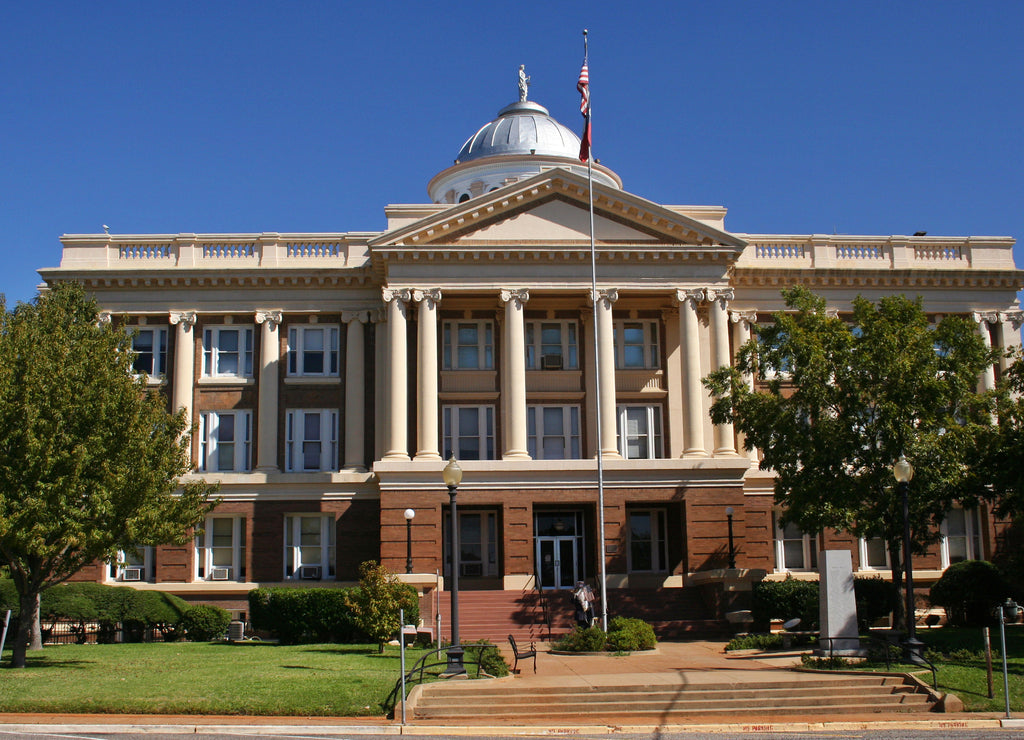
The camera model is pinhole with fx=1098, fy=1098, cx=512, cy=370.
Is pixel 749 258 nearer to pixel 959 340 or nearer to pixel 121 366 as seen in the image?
pixel 959 340

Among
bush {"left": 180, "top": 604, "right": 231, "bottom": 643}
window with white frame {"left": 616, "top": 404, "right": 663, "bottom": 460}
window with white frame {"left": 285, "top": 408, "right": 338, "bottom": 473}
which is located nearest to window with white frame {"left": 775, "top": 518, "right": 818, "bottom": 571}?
window with white frame {"left": 616, "top": 404, "right": 663, "bottom": 460}

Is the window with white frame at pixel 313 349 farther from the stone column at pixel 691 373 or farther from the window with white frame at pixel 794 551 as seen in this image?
the window with white frame at pixel 794 551

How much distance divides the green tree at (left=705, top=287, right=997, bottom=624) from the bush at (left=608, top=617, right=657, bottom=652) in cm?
576

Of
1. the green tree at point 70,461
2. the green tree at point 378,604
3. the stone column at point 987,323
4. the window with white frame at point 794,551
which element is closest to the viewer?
the green tree at point 70,461

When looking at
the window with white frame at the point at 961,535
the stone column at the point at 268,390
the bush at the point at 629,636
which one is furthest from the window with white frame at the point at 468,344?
the window with white frame at the point at 961,535

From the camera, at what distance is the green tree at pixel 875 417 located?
29.3 metres

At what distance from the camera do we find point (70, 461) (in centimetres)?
2467

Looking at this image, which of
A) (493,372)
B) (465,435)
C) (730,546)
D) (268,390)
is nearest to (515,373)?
(493,372)

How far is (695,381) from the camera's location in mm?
38812

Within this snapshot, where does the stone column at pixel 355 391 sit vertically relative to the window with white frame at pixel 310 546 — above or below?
above

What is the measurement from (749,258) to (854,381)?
1377cm

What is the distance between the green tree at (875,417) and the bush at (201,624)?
18.5m

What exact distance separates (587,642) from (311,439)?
57.8ft

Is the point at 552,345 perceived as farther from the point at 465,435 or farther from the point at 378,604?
the point at 378,604
